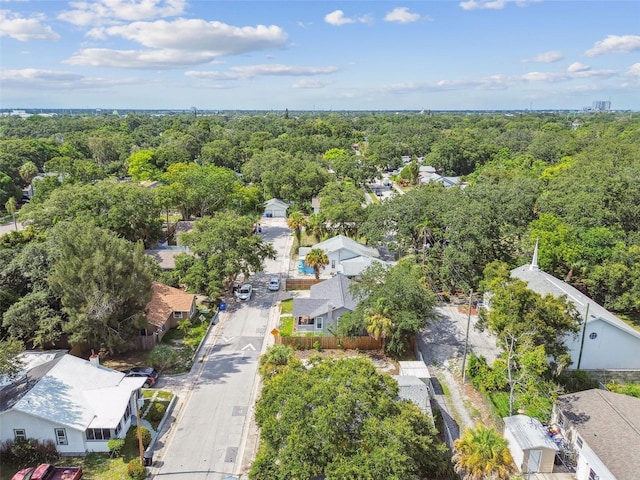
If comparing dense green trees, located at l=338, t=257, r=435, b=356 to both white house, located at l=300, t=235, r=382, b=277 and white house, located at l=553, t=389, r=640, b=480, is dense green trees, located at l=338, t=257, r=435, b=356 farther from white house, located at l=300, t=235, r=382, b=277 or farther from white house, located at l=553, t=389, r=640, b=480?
white house, located at l=300, t=235, r=382, b=277

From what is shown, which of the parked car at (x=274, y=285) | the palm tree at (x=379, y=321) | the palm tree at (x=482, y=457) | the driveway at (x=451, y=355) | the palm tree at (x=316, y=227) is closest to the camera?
the palm tree at (x=482, y=457)

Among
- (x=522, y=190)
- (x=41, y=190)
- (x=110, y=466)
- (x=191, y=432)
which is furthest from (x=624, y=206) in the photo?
(x=41, y=190)

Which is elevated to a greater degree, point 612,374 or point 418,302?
point 418,302

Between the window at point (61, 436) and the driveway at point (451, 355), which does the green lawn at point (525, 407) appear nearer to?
the driveway at point (451, 355)

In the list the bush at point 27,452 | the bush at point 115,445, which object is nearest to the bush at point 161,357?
the bush at point 115,445

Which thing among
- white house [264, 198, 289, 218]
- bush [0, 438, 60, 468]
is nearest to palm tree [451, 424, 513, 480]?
bush [0, 438, 60, 468]

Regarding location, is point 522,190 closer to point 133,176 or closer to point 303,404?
point 303,404
